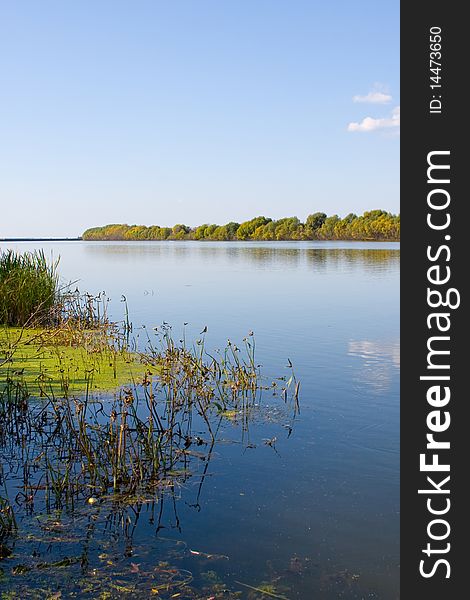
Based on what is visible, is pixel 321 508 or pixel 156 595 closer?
pixel 156 595

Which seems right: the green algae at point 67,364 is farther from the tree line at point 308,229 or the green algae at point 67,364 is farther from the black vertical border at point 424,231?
the tree line at point 308,229

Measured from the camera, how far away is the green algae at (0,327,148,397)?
10.4m

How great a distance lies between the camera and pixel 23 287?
15812mm

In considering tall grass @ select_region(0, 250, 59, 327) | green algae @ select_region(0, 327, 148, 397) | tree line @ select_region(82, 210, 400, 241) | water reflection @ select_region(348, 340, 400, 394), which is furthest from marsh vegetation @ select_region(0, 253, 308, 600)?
tree line @ select_region(82, 210, 400, 241)

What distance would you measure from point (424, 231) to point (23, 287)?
1236cm

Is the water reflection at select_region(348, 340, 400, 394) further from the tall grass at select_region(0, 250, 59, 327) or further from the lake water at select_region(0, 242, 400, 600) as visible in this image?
the tall grass at select_region(0, 250, 59, 327)

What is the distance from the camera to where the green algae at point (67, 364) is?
10.4 m

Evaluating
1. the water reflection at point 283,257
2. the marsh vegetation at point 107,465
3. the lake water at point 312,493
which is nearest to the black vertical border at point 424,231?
the lake water at point 312,493

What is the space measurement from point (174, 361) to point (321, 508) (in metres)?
6.28

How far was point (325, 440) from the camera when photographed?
27.7 ft

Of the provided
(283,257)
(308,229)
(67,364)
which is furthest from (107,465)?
(308,229)

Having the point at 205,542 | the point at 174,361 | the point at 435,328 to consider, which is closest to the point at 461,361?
the point at 435,328

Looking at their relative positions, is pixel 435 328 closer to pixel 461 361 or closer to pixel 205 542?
pixel 461 361

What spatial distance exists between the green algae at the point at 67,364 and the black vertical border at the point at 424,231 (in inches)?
230
